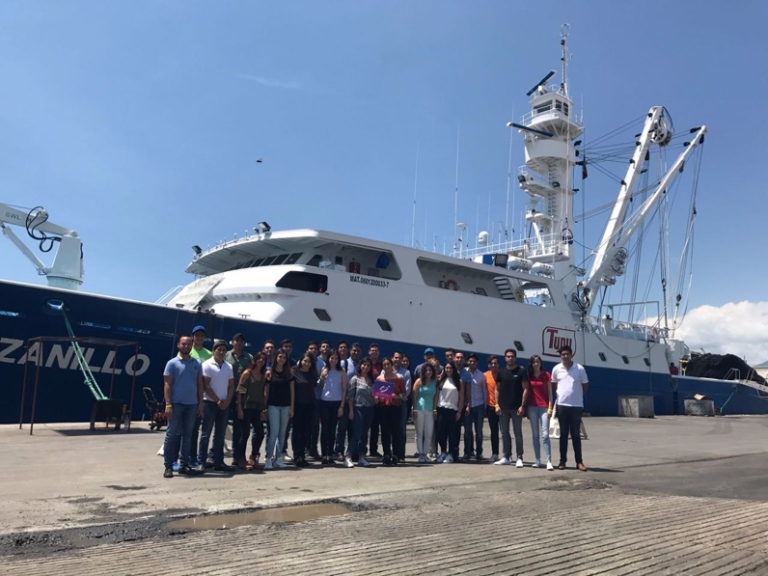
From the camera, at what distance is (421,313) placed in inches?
646

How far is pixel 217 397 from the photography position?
650 cm

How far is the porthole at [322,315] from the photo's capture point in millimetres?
14617

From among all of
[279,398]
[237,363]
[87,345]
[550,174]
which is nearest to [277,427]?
[279,398]

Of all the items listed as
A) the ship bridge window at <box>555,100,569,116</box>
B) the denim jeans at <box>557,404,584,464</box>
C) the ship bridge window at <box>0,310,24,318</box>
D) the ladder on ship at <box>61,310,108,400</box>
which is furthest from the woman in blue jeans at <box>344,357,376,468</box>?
the ship bridge window at <box>555,100,569,116</box>

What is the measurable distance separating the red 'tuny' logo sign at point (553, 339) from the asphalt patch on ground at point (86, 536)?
54.8 ft

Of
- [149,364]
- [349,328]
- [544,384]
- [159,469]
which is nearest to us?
[159,469]

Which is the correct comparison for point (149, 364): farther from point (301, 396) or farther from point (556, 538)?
point (556, 538)

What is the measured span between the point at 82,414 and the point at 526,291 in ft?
52.5

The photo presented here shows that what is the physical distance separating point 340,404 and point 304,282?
294 inches

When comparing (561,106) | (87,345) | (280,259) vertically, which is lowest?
(87,345)

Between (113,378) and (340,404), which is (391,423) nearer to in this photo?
(340,404)

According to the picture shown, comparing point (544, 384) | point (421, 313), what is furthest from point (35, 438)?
point (421, 313)

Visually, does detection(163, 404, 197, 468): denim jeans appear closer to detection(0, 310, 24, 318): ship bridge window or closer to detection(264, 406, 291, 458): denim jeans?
detection(264, 406, 291, 458): denim jeans

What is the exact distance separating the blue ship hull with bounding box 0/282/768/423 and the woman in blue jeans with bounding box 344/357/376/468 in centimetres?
548
